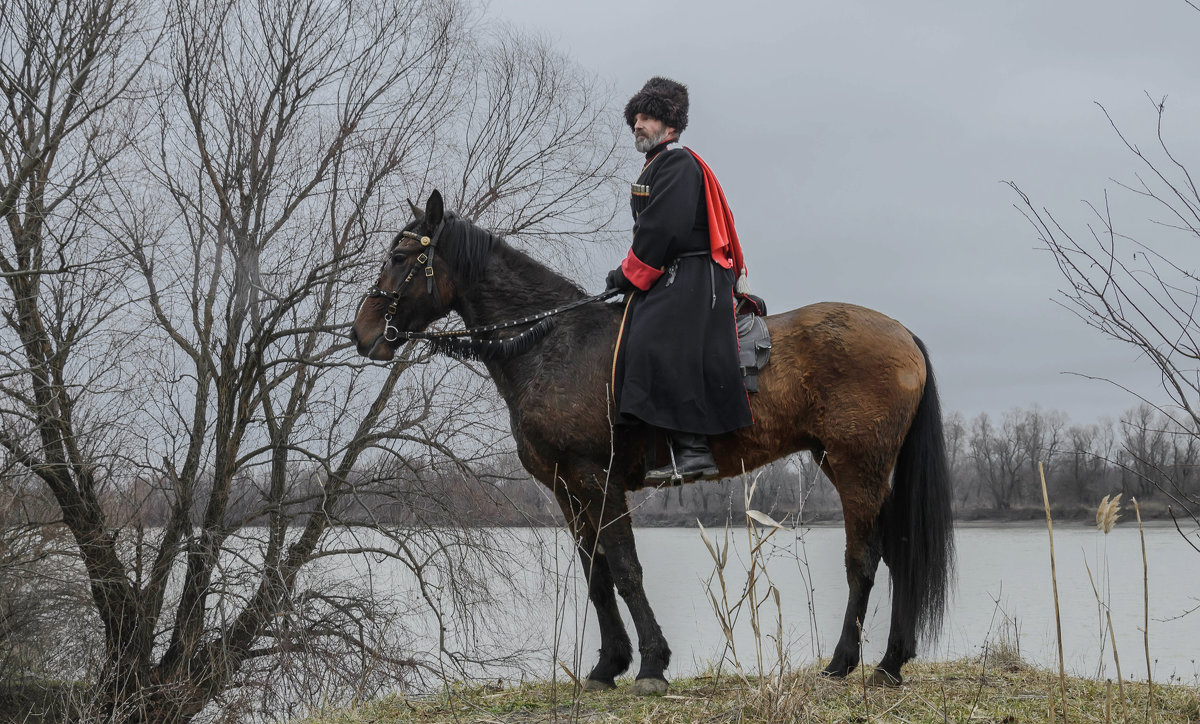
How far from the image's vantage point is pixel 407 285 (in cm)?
465

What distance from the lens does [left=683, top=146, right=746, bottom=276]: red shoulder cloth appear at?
4406mm

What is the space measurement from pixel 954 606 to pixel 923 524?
49cm

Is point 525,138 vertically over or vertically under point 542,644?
over

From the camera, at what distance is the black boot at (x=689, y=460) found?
4246 mm

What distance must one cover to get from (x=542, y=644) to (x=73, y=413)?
570cm

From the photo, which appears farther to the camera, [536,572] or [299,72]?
[536,572]

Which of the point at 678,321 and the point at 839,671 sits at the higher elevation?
the point at 678,321

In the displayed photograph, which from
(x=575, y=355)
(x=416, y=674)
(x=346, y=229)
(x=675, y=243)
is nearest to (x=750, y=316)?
(x=675, y=243)

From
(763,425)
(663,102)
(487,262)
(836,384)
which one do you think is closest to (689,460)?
(763,425)

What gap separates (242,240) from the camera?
9.48 metres

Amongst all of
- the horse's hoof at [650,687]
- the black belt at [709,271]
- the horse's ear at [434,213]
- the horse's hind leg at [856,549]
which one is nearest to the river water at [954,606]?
the horse's hind leg at [856,549]

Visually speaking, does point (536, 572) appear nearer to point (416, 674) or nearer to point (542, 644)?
point (542, 644)

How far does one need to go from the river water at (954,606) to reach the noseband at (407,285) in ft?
4.83

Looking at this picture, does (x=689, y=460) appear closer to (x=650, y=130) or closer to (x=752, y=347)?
(x=752, y=347)
